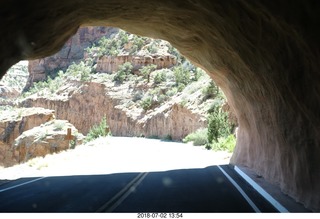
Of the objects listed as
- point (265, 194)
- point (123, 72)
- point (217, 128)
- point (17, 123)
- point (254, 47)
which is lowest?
point (265, 194)

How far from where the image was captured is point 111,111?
75.7 metres

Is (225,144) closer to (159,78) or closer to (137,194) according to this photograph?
(137,194)

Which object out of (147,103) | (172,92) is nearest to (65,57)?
(147,103)

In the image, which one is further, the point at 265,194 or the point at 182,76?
the point at 182,76

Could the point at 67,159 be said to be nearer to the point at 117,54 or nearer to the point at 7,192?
the point at 7,192

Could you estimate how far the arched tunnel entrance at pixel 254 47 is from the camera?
8344 millimetres

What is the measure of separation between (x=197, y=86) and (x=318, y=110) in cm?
5485

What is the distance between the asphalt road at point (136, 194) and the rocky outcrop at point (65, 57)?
96739mm

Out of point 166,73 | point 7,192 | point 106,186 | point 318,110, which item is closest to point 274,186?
point 318,110

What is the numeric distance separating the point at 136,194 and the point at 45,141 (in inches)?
1230

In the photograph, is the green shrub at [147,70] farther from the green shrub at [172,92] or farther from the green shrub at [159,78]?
the green shrub at [172,92]

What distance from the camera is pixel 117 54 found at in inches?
3430
